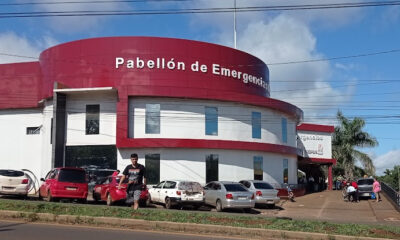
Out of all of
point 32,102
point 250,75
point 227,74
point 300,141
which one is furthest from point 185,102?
point 300,141

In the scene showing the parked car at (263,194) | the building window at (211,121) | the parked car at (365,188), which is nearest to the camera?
the parked car at (263,194)

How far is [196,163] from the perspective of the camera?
28.9m

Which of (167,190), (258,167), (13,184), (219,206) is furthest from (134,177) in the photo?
(258,167)

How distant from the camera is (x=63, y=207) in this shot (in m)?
14.5

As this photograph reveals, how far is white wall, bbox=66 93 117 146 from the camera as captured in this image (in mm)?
28922

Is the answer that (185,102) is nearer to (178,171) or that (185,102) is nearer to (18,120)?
(178,171)

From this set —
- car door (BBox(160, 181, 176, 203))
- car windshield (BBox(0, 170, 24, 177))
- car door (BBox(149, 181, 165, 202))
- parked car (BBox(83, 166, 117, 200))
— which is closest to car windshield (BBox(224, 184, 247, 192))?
car door (BBox(160, 181, 176, 203))

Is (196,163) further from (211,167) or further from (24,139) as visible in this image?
(24,139)

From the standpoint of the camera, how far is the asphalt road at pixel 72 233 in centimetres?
1027

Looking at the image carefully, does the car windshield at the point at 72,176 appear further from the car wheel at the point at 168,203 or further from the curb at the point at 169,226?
the curb at the point at 169,226

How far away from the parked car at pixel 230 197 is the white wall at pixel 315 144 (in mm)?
20044

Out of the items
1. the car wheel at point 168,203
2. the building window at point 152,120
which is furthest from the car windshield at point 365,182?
the car wheel at point 168,203

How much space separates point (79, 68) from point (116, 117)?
4117 millimetres

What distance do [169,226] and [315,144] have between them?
3222 centimetres
